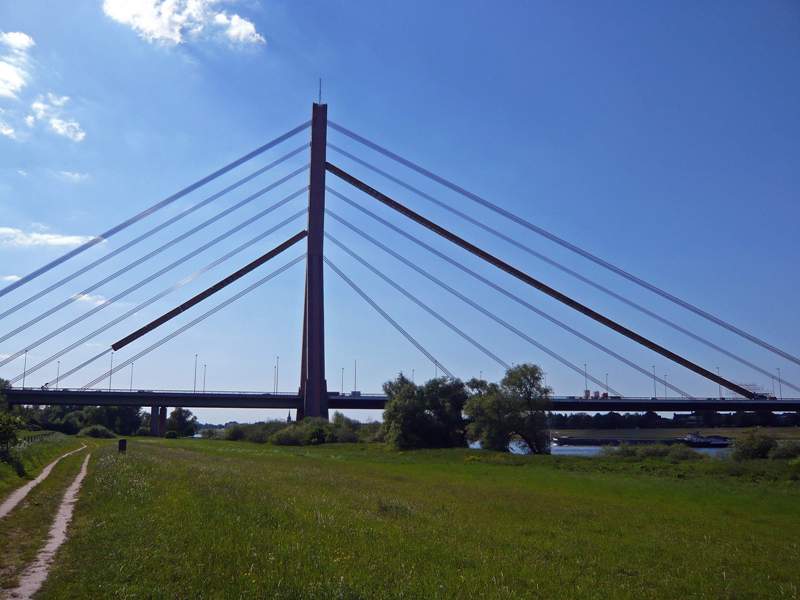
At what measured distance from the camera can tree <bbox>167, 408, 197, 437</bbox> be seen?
5679 inches

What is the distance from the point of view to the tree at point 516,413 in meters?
66.9

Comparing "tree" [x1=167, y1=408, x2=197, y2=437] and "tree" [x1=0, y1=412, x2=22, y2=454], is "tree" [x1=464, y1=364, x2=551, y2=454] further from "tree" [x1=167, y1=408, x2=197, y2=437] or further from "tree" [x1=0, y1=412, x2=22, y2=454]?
"tree" [x1=167, y1=408, x2=197, y2=437]

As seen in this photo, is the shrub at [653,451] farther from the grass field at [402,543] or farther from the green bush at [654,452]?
the grass field at [402,543]

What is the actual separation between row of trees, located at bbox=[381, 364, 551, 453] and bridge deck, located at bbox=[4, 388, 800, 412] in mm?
14323

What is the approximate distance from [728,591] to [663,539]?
552cm

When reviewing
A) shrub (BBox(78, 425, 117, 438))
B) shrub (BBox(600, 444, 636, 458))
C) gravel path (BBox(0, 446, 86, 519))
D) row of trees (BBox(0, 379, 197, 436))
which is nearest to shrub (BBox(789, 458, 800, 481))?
shrub (BBox(600, 444, 636, 458))

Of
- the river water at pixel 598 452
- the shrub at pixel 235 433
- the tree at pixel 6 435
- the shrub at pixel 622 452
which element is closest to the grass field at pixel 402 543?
the tree at pixel 6 435

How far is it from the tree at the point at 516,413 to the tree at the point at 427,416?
6818 mm

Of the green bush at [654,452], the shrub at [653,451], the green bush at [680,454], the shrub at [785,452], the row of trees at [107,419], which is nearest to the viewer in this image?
the shrub at [785,452]

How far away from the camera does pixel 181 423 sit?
14662 cm

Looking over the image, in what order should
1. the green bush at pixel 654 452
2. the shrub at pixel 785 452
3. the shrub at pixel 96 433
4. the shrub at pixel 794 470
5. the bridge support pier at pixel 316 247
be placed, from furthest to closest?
the shrub at pixel 96 433, the bridge support pier at pixel 316 247, the green bush at pixel 654 452, the shrub at pixel 785 452, the shrub at pixel 794 470

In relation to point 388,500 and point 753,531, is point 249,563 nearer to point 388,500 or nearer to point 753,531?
point 388,500

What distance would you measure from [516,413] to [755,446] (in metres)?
23.5

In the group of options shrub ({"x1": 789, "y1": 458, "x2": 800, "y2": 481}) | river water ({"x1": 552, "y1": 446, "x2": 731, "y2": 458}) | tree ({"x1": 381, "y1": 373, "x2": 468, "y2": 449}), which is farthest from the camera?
tree ({"x1": 381, "y1": 373, "x2": 468, "y2": 449})
